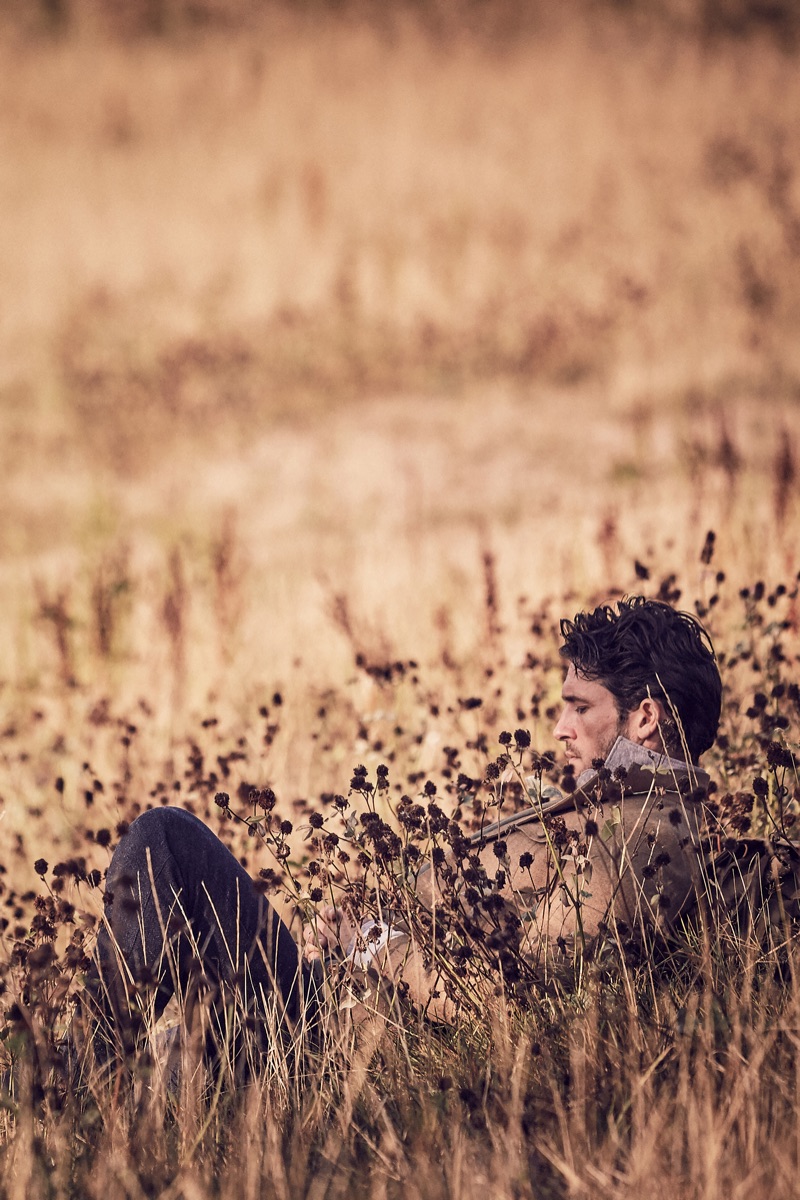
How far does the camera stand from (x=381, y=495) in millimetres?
14336

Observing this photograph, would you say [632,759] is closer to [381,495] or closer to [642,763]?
[642,763]

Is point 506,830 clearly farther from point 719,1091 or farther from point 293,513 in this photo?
point 293,513

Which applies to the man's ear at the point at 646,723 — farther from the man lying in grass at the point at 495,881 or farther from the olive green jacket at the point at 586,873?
the olive green jacket at the point at 586,873

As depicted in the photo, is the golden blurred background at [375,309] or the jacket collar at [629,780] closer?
the jacket collar at [629,780]

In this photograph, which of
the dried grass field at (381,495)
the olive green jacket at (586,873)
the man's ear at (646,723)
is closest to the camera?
the dried grass field at (381,495)

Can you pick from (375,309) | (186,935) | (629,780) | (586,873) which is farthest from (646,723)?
(375,309)

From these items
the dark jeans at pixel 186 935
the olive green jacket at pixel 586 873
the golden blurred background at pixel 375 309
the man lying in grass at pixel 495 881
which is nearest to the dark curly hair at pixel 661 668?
the man lying in grass at pixel 495 881

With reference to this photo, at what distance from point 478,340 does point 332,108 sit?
372 inches

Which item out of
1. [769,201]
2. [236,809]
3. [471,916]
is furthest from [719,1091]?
[769,201]

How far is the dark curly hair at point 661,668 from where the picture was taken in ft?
11.9

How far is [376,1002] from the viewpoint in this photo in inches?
124

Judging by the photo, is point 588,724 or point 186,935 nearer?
point 186,935

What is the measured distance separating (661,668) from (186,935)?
1497mm

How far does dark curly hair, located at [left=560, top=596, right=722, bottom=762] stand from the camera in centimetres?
361
